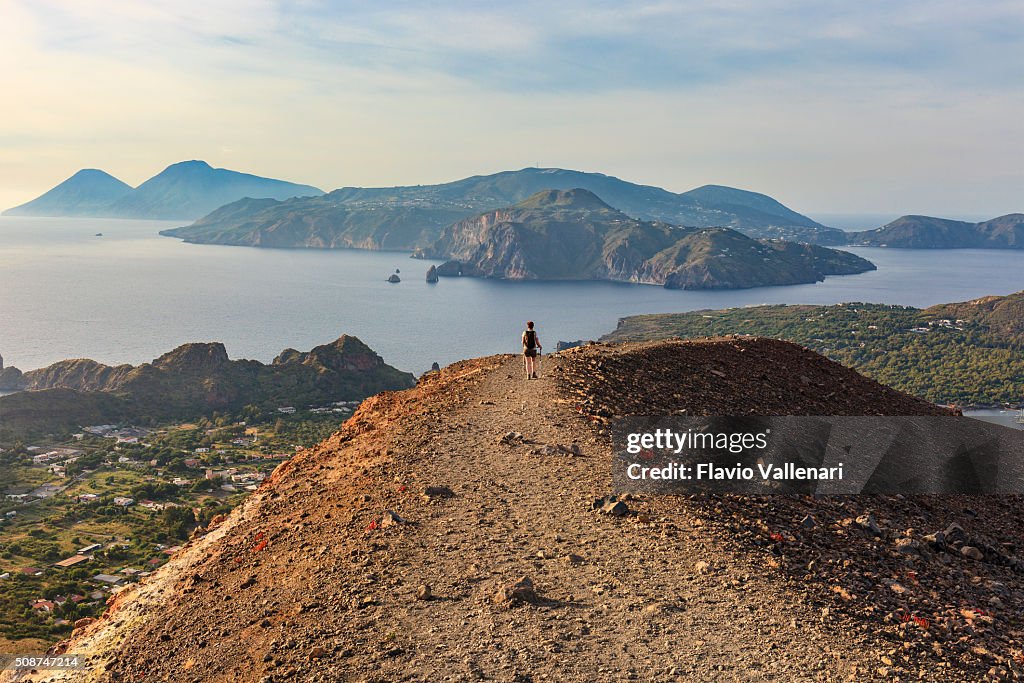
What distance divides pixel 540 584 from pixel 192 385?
342 feet

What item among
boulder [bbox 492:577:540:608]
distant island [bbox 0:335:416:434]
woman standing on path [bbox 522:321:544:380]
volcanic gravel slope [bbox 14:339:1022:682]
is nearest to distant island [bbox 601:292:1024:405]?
distant island [bbox 0:335:416:434]

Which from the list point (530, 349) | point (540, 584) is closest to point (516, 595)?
point (540, 584)

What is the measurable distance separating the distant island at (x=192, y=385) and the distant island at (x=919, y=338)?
64.6 m

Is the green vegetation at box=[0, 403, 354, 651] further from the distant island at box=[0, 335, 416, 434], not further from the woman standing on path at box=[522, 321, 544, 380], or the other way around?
the woman standing on path at box=[522, 321, 544, 380]

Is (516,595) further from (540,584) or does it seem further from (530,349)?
(530,349)

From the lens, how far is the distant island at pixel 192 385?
90919mm

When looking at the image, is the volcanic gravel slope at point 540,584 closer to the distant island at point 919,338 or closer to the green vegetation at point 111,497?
the green vegetation at point 111,497

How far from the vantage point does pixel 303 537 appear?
13.6m

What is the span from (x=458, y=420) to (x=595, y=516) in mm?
6615

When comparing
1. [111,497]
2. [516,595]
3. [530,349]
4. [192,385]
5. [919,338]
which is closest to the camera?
[516,595]

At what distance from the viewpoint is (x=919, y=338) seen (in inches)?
5133

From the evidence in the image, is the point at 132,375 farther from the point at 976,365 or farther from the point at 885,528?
the point at 976,365

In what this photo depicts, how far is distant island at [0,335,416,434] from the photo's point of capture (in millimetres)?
90919

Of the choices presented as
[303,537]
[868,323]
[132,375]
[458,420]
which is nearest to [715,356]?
[458,420]
